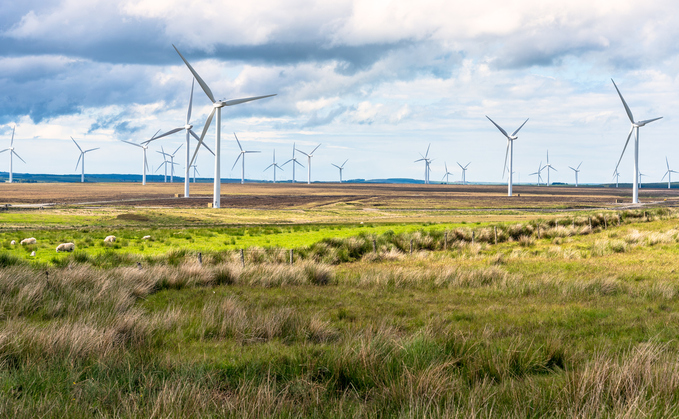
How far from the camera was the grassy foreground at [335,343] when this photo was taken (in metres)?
6.86

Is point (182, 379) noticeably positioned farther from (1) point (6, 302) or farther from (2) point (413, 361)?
(1) point (6, 302)

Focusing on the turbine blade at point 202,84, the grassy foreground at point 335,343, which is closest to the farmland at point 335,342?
the grassy foreground at point 335,343

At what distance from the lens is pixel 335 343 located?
9.91 metres

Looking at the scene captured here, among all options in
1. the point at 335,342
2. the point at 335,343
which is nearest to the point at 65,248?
the point at 335,342

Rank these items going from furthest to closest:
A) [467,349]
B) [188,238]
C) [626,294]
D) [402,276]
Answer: [188,238] → [402,276] → [626,294] → [467,349]

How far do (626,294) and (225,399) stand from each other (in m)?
14.8

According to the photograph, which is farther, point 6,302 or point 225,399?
point 6,302

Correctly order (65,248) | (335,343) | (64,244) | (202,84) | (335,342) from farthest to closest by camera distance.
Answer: (202,84)
(64,244)
(65,248)
(335,342)
(335,343)

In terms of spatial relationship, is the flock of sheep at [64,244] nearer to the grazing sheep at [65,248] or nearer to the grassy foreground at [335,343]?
the grazing sheep at [65,248]

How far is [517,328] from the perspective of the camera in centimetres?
1216

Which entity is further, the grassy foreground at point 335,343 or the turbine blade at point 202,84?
the turbine blade at point 202,84

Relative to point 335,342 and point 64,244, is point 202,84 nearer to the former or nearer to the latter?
point 64,244

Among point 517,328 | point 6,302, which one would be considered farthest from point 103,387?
point 517,328

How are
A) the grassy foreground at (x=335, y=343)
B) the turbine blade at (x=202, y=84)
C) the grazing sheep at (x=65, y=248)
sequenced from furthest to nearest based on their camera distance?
1. the turbine blade at (x=202, y=84)
2. the grazing sheep at (x=65, y=248)
3. the grassy foreground at (x=335, y=343)
